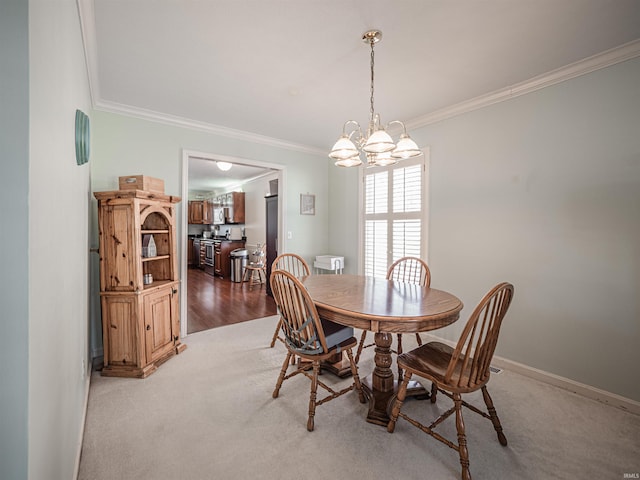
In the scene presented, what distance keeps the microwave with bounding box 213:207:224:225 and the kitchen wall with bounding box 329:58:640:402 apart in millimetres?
6361

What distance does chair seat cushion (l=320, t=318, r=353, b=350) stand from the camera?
77.6 inches

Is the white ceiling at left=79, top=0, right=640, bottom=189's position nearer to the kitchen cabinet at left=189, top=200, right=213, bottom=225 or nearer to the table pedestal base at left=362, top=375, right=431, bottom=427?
the table pedestal base at left=362, top=375, right=431, bottom=427

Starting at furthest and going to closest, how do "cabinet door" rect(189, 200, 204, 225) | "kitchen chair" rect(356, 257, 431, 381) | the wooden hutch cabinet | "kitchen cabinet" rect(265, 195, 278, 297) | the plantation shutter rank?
1. "cabinet door" rect(189, 200, 204, 225)
2. "kitchen cabinet" rect(265, 195, 278, 297)
3. the plantation shutter
4. "kitchen chair" rect(356, 257, 431, 381)
5. the wooden hutch cabinet

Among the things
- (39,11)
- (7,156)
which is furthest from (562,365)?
(39,11)

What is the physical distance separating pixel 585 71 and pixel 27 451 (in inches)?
142

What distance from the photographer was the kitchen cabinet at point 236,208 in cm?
755

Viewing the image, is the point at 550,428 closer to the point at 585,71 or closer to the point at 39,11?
the point at 585,71

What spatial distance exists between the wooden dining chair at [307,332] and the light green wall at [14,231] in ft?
4.00

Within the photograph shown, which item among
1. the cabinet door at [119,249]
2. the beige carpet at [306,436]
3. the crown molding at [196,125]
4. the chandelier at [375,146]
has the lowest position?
the beige carpet at [306,436]

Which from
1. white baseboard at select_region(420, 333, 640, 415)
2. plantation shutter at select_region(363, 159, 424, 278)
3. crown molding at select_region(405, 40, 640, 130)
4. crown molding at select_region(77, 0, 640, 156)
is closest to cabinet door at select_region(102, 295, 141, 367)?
crown molding at select_region(77, 0, 640, 156)

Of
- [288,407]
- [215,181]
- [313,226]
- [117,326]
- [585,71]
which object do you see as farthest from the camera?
[215,181]

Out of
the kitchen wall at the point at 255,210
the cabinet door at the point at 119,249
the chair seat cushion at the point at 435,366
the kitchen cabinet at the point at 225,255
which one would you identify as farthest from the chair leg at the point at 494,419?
the kitchen cabinet at the point at 225,255

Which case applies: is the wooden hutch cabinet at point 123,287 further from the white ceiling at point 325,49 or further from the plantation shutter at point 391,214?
the plantation shutter at point 391,214

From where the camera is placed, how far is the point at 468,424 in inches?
73.7
